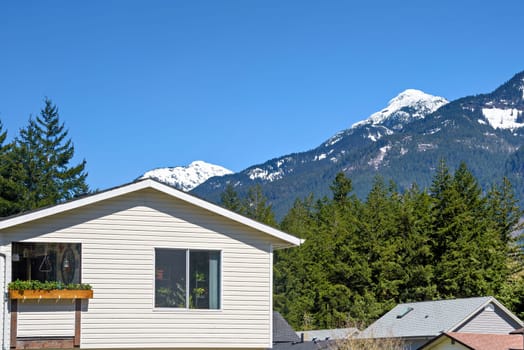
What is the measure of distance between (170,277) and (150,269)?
0.61 metres

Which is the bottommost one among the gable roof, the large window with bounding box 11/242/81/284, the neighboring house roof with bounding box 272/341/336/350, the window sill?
the neighboring house roof with bounding box 272/341/336/350

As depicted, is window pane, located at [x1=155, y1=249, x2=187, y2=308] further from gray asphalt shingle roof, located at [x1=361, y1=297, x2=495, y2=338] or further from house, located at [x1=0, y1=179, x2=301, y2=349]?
gray asphalt shingle roof, located at [x1=361, y1=297, x2=495, y2=338]

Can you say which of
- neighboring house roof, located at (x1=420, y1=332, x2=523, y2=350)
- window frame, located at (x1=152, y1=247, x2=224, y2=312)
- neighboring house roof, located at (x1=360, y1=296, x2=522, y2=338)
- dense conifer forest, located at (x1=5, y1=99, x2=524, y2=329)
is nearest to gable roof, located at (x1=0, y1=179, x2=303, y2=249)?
window frame, located at (x1=152, y1=247, x2=224, y2=312)

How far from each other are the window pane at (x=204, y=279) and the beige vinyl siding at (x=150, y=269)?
0.59 feet

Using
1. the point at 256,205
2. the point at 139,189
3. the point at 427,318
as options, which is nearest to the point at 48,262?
the point at 139,189

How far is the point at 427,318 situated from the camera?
45500 millimetres

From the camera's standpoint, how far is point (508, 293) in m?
58.4

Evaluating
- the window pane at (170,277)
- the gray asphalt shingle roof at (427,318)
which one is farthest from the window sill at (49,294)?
A: the gray asphalt shingle roof at (427,318)

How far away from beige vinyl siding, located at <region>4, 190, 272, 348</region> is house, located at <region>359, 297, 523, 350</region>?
16.2m

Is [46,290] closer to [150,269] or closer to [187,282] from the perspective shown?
[150,269]

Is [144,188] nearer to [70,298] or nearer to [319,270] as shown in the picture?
[70,298]

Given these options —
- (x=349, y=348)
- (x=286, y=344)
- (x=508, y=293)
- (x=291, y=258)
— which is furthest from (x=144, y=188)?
(x=291, y=258)

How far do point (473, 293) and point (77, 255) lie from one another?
4541 centimetres

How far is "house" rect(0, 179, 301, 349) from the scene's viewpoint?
24.9 meters
